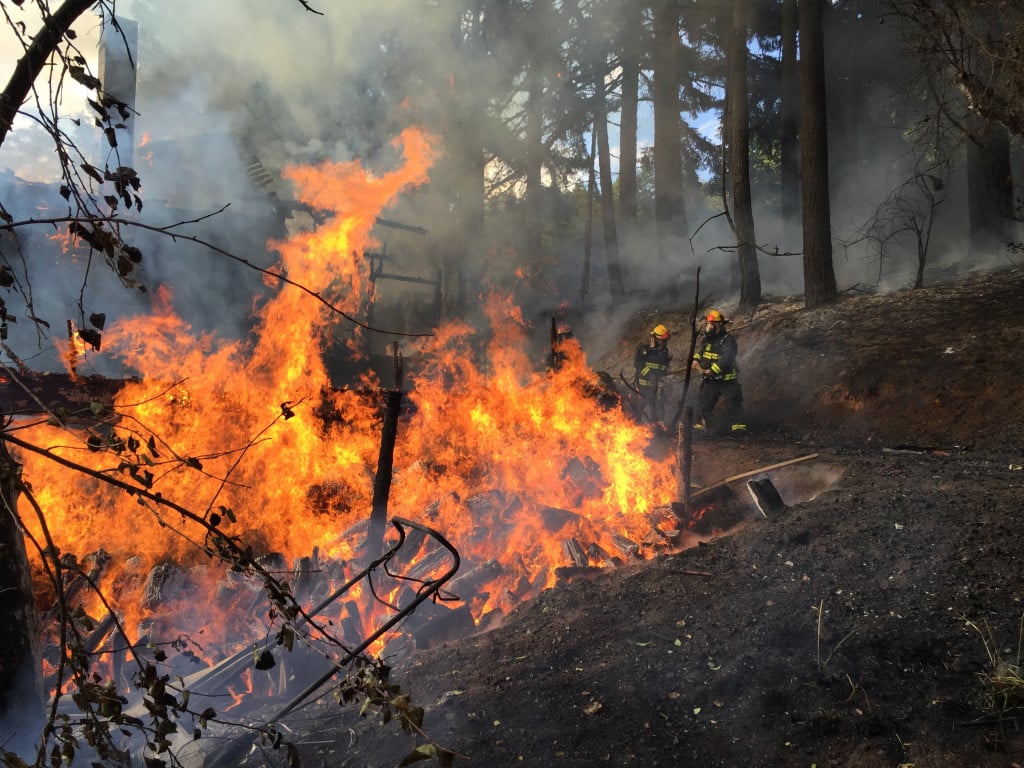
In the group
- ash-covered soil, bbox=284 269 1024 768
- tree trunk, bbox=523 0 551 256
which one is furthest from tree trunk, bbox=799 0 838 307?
tree trunk, bbox=523 0 551 256

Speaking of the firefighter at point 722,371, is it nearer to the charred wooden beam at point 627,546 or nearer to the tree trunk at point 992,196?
the charred wooden beam at point 627,546

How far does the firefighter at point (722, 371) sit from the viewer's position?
972 centimetres

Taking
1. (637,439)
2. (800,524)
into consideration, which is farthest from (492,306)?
(800,524)

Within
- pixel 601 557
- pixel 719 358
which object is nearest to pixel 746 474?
pixel 601 557

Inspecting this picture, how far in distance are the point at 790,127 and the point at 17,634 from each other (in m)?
20.2

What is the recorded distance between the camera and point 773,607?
182 inches

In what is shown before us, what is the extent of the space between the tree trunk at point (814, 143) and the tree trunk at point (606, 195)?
8.57m

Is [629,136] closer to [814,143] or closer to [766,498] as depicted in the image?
[814,143]

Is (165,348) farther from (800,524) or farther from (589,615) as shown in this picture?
(800,524)

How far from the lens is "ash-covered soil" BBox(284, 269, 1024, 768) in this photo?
3.44m

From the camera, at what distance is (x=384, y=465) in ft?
18.7

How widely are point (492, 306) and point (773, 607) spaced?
18.3 meters

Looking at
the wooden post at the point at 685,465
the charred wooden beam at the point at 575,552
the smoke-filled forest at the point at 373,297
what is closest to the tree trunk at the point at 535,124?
the smoke-filled forest at the point at 373,297

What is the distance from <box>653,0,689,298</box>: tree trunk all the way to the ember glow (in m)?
11.0
